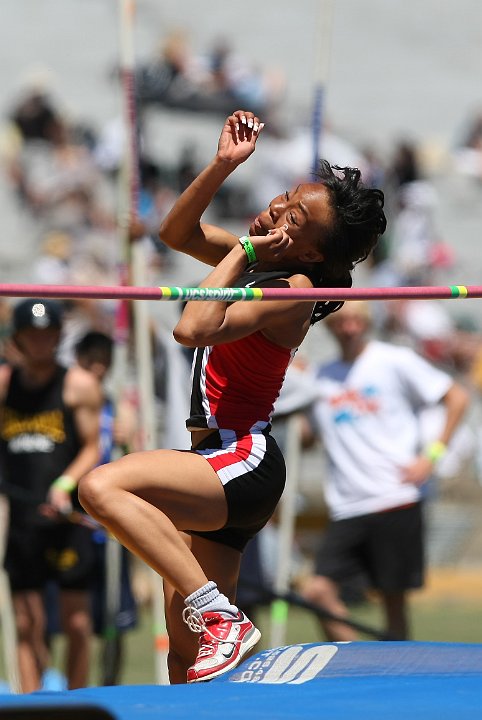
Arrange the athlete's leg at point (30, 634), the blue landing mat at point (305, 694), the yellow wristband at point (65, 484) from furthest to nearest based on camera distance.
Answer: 1. the athlete's leg at point (30, 634)
2. the yellow wristband at point (65, 484)
3. the blue landing mat at point (305, 694)

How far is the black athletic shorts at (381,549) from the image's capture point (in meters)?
7.48

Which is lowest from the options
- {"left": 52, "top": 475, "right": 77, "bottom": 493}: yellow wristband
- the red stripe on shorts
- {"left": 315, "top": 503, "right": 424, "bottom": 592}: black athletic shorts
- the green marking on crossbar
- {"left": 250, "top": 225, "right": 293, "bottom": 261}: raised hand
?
{"left": 315, "top": 503, "right": 424, "bottom": 592}: black athletic shorts

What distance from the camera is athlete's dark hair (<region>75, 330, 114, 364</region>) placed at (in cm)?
756

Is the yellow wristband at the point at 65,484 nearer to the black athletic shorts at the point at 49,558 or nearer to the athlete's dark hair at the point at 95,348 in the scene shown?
the black athletic shorts at the point at 49,558

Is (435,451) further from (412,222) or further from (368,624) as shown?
(412,222)

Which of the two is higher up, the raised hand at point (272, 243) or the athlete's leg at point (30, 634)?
the raised hand at point (272, 243)

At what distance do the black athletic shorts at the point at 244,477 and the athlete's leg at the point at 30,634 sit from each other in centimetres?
300

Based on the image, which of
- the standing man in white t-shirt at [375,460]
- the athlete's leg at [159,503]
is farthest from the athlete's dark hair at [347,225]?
the standing man in white t-shirt at [375,460]

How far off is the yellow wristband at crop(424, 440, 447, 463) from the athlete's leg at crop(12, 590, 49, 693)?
7.01 ft

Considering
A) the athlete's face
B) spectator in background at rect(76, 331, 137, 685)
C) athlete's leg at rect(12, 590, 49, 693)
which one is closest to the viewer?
the athlete's face

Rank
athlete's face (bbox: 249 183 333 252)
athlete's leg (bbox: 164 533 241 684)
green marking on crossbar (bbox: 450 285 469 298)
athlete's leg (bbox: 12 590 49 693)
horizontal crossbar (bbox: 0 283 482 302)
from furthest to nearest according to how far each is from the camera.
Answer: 1. athlete's leg (bbox: 12 590 49 693)
2. athlete's leg (bbox: 164 533 241 684)
3. athlete's face (bbox: 249 183 333 252)
4. green marking on crossbar (bbox: 450 285 469 298)
5. horizontal crossbar (bbox: 0 283 482 302)

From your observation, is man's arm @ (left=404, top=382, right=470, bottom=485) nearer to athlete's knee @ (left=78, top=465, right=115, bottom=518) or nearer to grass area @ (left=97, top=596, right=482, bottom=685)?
grass area @ (left=97, top=596, right=482, bottom=685)

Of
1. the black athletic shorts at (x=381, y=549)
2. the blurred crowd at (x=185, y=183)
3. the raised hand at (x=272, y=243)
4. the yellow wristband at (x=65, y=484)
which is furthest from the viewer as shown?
the blurred crowd at (x=185, y=183)

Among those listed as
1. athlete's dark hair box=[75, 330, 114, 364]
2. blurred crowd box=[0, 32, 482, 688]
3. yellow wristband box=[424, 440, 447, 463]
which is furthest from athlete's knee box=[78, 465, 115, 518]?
blurred crowd box=[0, 32, 482, 688]
